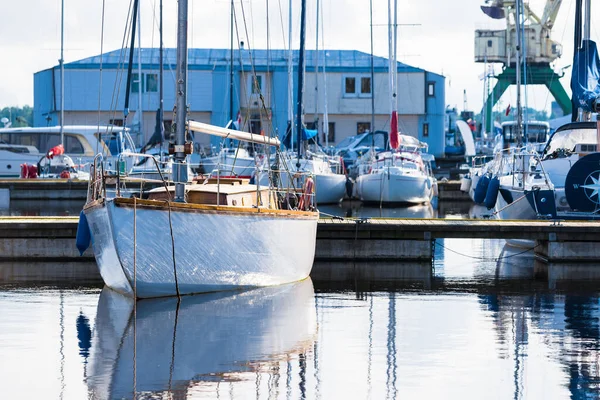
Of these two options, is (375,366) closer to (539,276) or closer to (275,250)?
(275,250)

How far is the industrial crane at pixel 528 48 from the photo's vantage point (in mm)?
79375

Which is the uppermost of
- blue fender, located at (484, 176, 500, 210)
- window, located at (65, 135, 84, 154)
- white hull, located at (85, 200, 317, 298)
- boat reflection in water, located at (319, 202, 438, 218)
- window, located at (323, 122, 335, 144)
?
window, located at (323, 122, 335, 144)

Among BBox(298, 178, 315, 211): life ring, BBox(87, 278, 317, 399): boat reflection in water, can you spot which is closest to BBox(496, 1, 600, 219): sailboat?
BBox(298, 178, 315, 211): life ring

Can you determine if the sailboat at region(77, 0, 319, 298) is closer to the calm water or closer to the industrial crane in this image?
Result: the calm water

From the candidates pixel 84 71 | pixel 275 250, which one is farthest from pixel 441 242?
pixel 84 71

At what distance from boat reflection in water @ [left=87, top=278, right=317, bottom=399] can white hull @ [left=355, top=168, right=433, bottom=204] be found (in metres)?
23.7

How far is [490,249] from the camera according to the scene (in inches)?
1082

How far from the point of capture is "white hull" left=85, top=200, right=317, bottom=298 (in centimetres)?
1652

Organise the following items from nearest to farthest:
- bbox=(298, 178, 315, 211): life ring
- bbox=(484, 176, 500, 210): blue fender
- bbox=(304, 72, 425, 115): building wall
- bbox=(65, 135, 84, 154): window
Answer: bbox=(298, 178, 315, 211): life ring, bbox=(484, 176, 500, 210): blue fender, bbox=(65, 135, 84, 154): window, bbox=(304, 72, 425, 115): building wall

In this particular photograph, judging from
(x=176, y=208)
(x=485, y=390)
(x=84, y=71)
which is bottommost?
(x=485, y=390)

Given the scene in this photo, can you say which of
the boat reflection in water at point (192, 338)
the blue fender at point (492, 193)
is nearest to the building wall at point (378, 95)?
the blue fender at point (492, 193)

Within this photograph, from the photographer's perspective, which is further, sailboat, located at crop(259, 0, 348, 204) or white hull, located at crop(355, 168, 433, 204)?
white hull, located at crop(355, 168, 433, 204)

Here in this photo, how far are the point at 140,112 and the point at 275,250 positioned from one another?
38.3 m

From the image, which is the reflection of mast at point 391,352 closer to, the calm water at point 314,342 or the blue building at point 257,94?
the calm water at point 314,342
